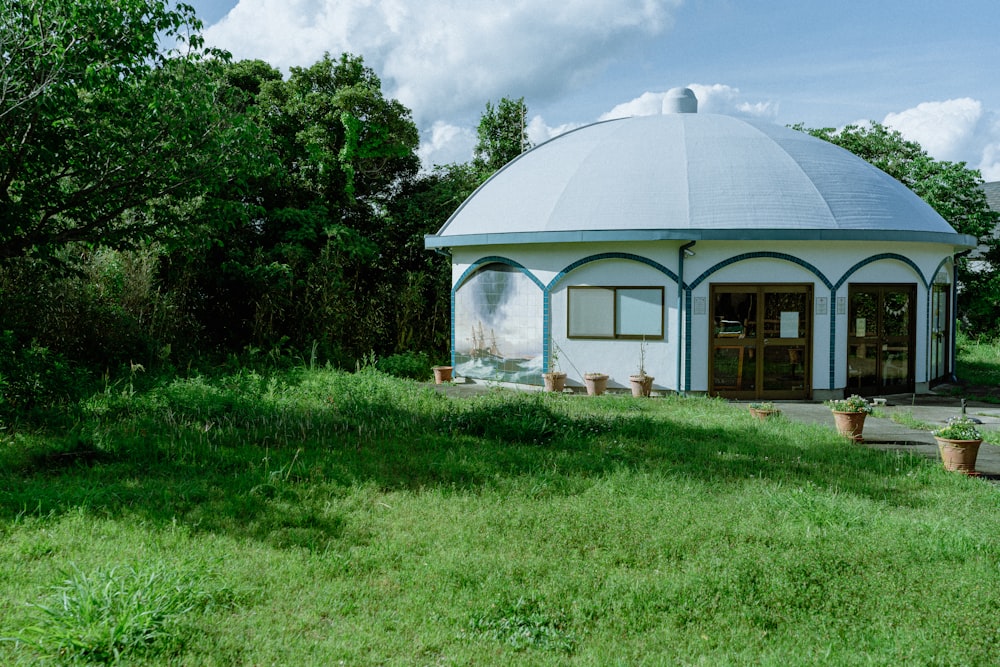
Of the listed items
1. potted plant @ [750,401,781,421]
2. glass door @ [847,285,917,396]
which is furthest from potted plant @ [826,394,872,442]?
glass door @ [847,285,917,396]

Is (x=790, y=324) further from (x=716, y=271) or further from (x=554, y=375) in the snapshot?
(x=554, y=375)

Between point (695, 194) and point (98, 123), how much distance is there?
8.87 meters

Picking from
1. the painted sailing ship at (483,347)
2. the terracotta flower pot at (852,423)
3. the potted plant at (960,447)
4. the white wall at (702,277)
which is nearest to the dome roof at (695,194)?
the white wall at (702,277)

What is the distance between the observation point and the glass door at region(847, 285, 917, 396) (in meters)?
13.4

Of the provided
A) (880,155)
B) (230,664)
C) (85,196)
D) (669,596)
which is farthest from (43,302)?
(880,155)

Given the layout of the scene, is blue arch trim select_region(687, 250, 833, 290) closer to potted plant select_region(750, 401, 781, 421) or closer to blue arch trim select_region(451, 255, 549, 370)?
blue arch trim select_region(451, 255, 549, 370)

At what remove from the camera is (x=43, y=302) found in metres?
11.5

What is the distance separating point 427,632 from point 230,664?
97 cm

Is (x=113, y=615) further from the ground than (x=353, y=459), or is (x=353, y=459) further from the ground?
(x=353, y=459)

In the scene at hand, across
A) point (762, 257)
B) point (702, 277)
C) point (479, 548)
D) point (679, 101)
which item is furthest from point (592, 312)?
point (479, 548)

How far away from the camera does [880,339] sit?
44.4 ft

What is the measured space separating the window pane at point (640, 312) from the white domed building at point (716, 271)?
0.06ft

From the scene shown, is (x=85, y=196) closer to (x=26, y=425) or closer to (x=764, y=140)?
(x=26, y=425)

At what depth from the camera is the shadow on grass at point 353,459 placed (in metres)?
5.97
